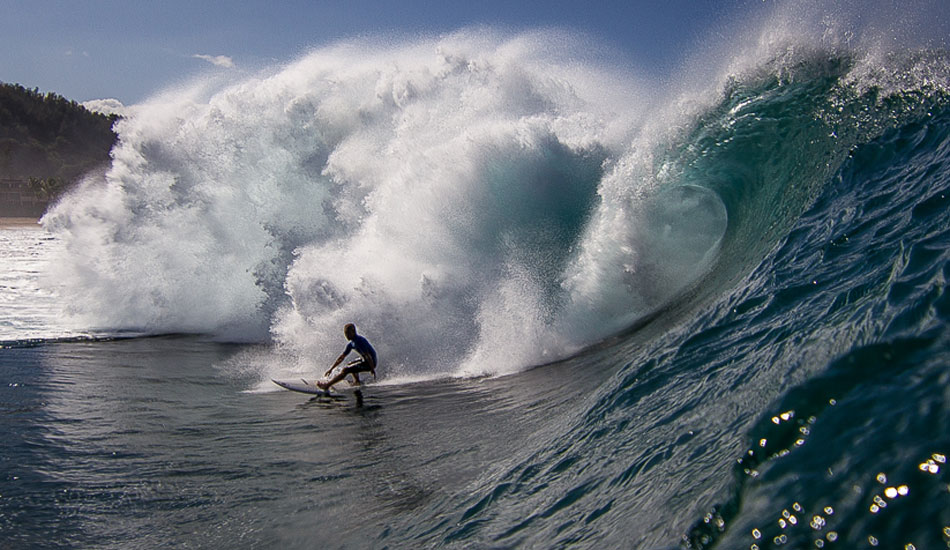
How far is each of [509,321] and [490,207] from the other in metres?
2.50

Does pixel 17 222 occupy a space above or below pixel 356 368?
above

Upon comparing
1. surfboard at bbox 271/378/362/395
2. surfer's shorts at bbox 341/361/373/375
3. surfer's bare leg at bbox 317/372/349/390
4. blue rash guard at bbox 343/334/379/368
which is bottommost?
surfboard at bbox 271/378/362/395

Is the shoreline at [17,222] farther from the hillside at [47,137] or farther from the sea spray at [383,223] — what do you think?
the sea spray at [383,223]

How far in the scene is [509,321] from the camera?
10828 mm

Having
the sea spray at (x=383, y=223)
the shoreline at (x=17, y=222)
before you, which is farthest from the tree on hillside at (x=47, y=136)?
the sea spray at (x=383, y=223)

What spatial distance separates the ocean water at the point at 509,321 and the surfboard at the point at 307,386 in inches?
14.4

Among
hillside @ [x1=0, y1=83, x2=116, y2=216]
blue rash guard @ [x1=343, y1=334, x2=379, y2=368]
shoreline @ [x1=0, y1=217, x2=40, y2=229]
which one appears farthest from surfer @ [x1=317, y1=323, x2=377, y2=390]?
hillside @ [x1=0, y1=83, x2=116, y2=216]

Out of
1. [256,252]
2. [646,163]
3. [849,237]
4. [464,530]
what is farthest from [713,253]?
[256,252]

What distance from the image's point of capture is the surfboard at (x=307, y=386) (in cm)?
1032

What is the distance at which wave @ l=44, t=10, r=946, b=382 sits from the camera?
10188 mm

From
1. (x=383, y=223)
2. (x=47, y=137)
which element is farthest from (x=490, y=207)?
(x=47, y=137)

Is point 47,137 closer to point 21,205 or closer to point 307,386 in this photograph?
point 21,205

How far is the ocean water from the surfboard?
37 cm

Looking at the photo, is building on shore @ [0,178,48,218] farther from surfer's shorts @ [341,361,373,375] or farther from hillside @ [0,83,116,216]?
surfer's shorts @ [341,361,373,375]
